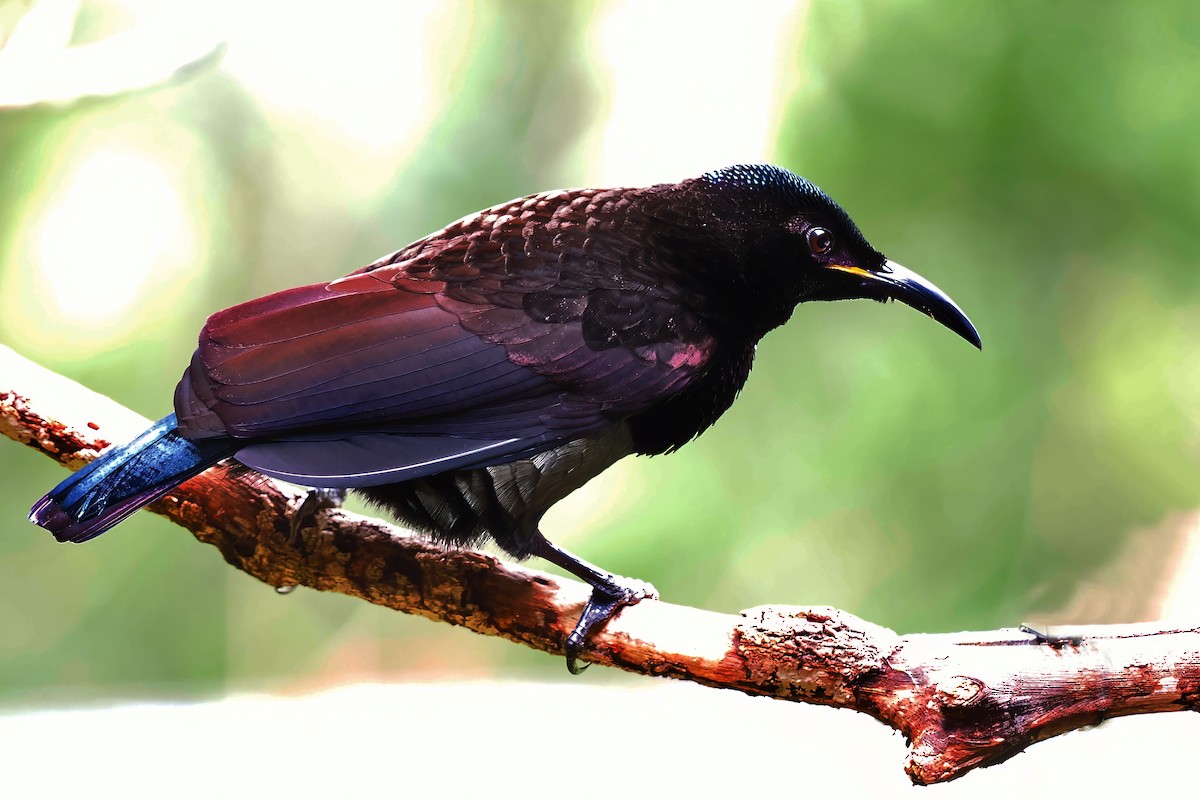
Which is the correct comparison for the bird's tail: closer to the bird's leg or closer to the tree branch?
the tree branch

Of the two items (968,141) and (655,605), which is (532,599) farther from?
(968,141)

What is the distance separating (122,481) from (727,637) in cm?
74

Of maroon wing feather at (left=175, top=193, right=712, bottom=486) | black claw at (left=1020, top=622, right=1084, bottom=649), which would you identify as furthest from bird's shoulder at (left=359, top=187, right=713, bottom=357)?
black claw at (left=1020, top=622, right=1084, bottom=649)

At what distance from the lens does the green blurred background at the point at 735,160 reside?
245 cm

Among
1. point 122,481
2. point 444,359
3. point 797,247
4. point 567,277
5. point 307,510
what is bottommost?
point 122,481

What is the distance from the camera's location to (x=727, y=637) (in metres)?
1.38

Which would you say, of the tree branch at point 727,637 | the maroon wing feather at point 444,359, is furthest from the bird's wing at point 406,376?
the tree branch at point 727,637

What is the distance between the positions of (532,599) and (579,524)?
103cm

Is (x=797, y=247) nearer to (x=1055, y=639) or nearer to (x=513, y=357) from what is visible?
(x=513, y=357)

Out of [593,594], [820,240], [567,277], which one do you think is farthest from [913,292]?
[593,594]

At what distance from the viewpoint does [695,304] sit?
147cm

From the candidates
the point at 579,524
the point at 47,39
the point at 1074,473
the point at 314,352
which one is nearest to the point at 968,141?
the point at 1074,473

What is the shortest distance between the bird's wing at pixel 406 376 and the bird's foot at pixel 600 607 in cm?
24

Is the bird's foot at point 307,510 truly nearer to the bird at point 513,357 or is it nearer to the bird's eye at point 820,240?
the bird at point 513,357
